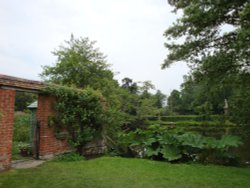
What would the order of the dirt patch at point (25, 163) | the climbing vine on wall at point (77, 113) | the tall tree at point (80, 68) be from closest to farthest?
1. the dirt patch at point (25, 163)
2. the climbing vine on wall at point (77, 113)
3. the tall tree at point (80, 68)

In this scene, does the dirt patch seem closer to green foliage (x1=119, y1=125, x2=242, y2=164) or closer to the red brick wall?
the red brick wall

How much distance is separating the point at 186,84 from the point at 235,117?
1.60 m

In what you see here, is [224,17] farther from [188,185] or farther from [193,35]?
[188,185]

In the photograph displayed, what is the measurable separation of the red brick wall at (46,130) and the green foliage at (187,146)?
2.56m

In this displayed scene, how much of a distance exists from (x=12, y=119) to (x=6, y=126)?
22 cm

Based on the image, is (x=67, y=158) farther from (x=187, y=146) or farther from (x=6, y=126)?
(x=187, y=146)

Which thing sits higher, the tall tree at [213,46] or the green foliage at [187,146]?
the tall tree at [213,46]

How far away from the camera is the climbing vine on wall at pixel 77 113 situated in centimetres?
738

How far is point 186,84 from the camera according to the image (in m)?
7.15

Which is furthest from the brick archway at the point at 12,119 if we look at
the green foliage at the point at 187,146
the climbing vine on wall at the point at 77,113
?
the green foliage at the point at 187,146

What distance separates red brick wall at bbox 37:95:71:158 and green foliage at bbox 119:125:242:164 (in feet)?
8.40

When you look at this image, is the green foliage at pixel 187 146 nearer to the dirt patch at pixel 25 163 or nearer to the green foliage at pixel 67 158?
the green foliage at pixel 67 158

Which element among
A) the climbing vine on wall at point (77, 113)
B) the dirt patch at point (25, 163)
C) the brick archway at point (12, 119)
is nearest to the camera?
the brick archway at point (12, 119)

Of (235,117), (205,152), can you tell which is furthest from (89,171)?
(235,117)
